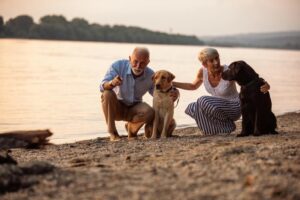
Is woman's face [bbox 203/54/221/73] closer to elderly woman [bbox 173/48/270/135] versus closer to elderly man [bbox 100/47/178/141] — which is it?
elderly woman [bbox 173/48/270/135]

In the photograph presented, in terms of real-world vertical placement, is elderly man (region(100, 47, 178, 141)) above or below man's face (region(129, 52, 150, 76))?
below

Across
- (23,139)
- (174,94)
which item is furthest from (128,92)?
(23,139)

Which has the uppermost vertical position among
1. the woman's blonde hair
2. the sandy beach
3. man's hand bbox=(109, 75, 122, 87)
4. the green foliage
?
the green foliage

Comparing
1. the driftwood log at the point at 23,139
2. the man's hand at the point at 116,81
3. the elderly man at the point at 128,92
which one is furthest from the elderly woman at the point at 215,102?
the driftwood log at the point at 23,139

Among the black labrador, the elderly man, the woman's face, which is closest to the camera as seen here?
the black labrador

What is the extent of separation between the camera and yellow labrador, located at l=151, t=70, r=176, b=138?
7.28m

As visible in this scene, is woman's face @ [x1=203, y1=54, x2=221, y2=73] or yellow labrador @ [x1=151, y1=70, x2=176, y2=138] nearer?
yellow labrador @ [x1=151, y1=70, x2=176, y2=138]

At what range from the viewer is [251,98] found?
6988mm

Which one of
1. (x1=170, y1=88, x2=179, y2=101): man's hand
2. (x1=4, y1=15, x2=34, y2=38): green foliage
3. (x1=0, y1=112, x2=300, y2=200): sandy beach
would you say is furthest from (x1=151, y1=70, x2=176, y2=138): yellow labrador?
(x1=4, y1=15, x2=34, y2=38): green foliage

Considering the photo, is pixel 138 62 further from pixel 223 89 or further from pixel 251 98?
pixel 251 98

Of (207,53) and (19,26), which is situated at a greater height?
(19,26)

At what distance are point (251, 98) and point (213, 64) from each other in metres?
0.81

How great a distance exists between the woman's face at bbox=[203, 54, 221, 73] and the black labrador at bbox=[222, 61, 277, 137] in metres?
0.30

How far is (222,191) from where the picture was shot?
12.4ft
